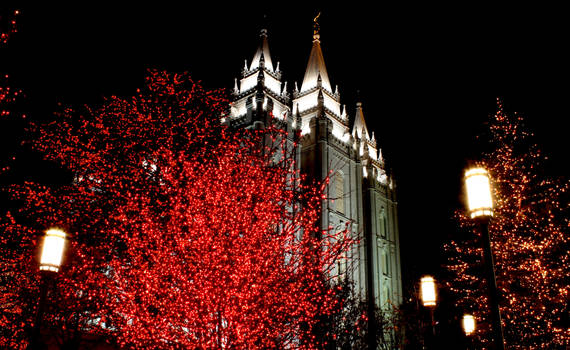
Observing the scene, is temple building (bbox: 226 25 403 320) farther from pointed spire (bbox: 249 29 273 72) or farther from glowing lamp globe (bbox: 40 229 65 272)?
glowing lamp globe (bbox: 40 229 65 272)

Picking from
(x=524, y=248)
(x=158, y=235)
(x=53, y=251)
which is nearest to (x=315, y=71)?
(x=524, y=248)

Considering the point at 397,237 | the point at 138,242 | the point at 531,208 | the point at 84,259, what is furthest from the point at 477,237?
the point at 397,237

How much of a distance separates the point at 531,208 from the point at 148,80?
51.1ft

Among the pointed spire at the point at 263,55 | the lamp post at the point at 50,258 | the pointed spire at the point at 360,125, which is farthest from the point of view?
the pointed spire at the point at 360,125

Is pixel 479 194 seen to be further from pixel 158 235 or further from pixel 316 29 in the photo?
pixel 316 29

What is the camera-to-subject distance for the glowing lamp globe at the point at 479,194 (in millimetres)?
6204

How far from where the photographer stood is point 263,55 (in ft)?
147

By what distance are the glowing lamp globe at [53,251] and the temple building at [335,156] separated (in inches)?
1219

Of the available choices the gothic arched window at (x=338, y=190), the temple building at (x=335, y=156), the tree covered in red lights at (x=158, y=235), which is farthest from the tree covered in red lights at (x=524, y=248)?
the gothic arched window at (x=338, y=190)

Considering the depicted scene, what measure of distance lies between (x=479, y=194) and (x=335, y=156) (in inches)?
1609

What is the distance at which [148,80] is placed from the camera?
53.0 ft

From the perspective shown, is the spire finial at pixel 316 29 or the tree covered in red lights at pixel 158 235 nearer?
the tree covered in red lights at pixel 158 235

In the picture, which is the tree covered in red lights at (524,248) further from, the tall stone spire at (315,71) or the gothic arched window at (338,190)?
the tall stone spire at (315,71)

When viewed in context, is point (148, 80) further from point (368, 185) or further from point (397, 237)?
point (397, 237)
